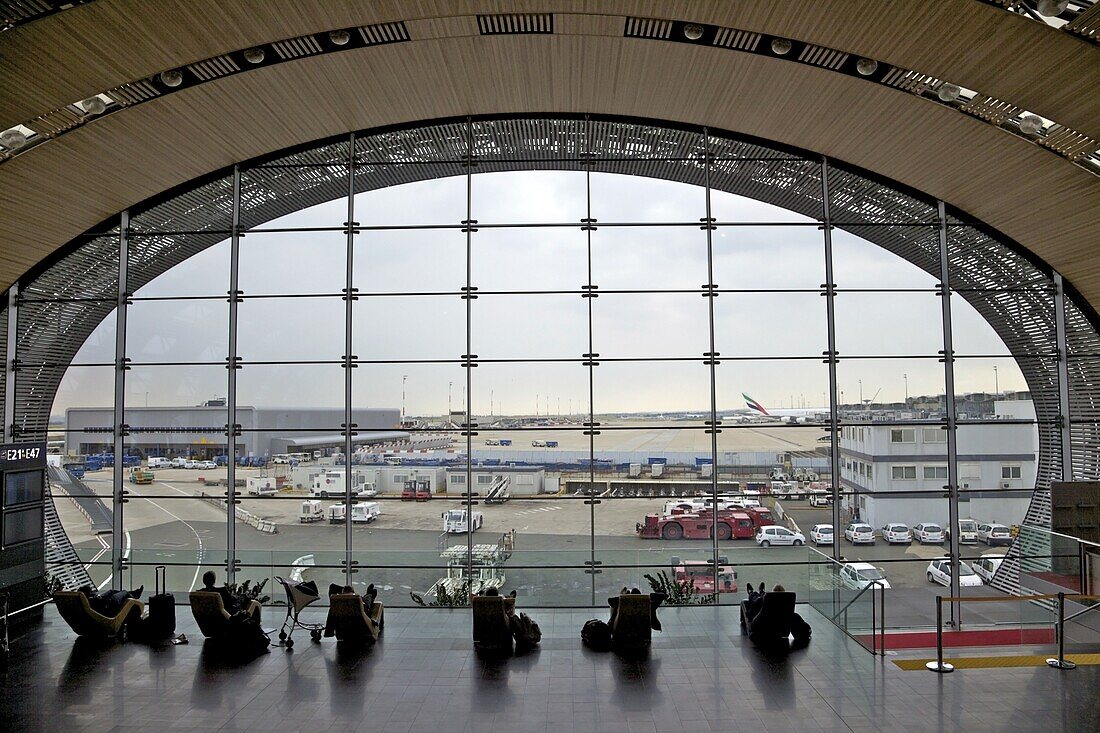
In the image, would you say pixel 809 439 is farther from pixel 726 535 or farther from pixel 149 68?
pixel 149 68

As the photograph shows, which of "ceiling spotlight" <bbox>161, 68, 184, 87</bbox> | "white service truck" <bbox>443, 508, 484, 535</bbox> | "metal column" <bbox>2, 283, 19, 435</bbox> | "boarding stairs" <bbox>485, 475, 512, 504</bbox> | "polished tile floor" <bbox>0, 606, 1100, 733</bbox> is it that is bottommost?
"polished tile floor" <bbox>0, 606, 1100, 733</bbox>

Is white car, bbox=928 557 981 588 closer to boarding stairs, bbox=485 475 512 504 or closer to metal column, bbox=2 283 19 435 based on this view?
boarding stairs, bbox=485 475 512 504

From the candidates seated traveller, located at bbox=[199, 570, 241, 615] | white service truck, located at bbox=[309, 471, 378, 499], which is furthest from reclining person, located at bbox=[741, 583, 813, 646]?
seated traveller, located at bbox=[199, 570, 241, 615]

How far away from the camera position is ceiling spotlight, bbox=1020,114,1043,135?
8.69m

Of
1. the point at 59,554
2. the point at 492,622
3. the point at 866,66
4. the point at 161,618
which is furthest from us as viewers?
the point at 59,554

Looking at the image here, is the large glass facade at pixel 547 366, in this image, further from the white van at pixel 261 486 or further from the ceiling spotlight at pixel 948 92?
the ceiling spotlight at pixel 948 92

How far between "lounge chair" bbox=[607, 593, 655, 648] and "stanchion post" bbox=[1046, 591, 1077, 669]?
396 cm

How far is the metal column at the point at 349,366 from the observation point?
1097cm

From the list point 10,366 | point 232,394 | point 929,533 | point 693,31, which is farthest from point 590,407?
point 10,366

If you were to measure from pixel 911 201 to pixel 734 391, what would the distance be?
391 centimetres

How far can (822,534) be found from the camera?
10922 mm

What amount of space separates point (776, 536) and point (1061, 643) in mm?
3801

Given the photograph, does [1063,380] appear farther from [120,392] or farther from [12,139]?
[12,139]

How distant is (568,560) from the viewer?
10.7 metres
